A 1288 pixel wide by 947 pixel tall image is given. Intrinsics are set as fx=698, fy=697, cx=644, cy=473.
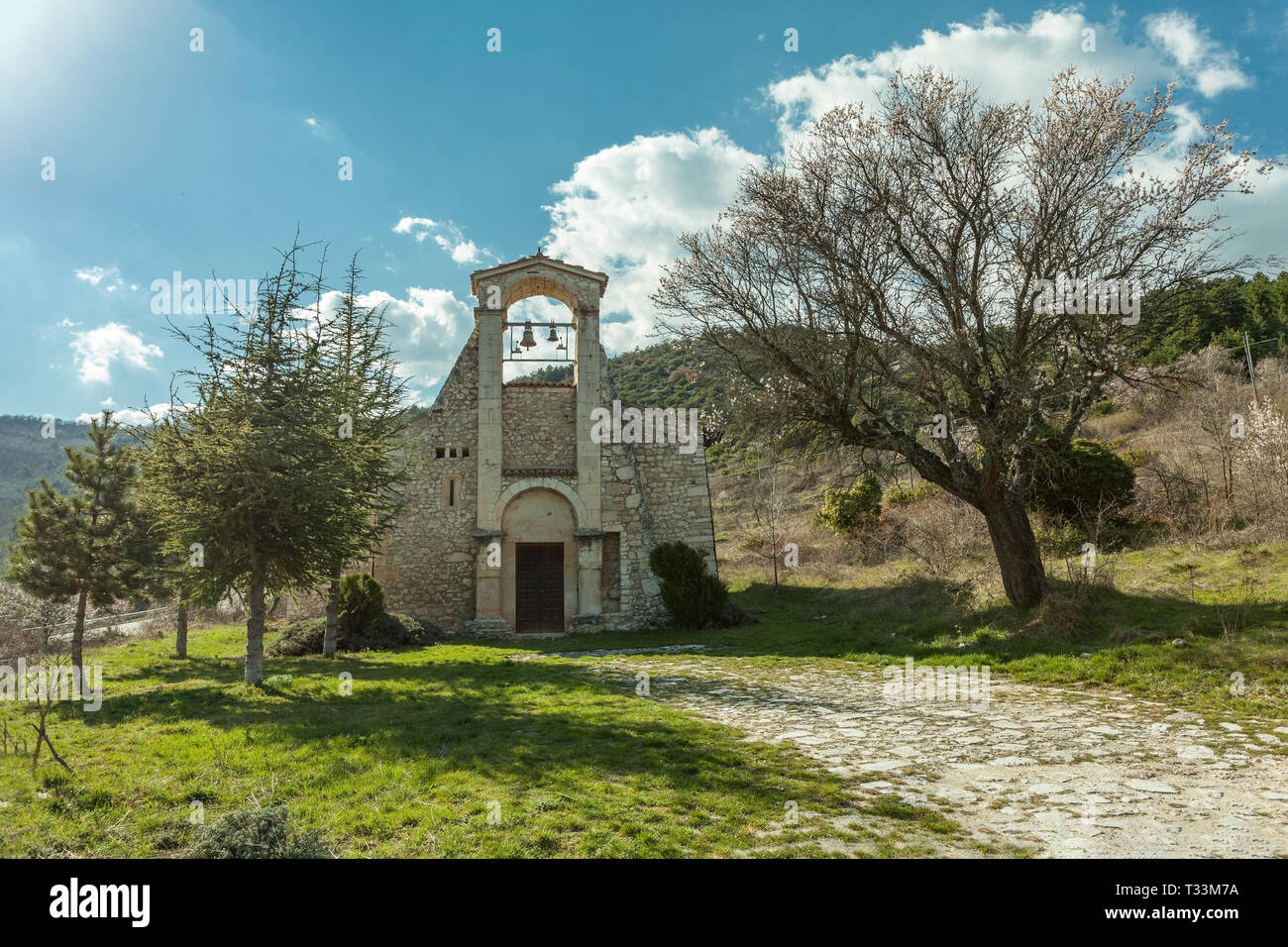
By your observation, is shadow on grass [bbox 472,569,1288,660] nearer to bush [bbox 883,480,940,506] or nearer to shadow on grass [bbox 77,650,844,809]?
shadow on grass [bbox 77,650,844,809]

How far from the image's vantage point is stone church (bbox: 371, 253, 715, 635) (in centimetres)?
1877

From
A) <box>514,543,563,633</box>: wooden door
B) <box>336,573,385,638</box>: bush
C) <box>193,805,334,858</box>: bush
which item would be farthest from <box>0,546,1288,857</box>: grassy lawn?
<box>514,543,563,633</box>: wooden door

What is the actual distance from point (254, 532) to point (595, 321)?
40.1ft

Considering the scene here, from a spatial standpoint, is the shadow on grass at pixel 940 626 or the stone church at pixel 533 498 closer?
the shadow on grass at pixel 940 626

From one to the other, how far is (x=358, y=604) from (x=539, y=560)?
203 inches

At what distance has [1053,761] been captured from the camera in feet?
18.3

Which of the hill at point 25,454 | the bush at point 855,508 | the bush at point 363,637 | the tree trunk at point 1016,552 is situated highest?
the hill at point 25,454

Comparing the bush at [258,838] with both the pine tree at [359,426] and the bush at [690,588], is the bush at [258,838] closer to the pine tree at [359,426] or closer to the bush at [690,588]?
the pine tree at [359,426]

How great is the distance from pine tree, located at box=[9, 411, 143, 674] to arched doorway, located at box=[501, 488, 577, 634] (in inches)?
327

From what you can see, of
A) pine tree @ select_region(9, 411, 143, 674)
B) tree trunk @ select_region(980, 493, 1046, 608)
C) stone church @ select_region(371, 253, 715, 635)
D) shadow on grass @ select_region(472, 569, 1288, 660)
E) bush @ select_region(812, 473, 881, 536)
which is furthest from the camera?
bush @ select_region(812, 473, 881, 536)

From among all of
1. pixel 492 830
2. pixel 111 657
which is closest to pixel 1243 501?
pixel 492 830

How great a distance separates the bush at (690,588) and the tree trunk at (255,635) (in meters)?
9.43

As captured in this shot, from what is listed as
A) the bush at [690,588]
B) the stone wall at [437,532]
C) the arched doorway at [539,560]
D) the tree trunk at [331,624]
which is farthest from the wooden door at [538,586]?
the tree trunk at [331,624]

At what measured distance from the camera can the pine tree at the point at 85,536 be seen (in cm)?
1362
